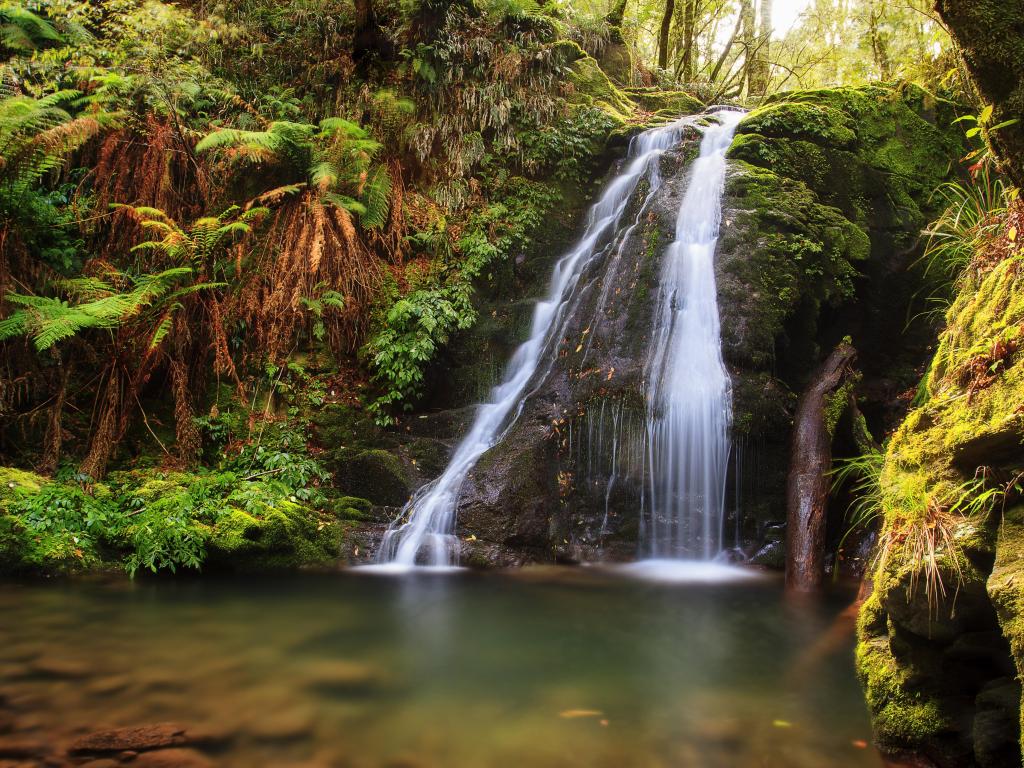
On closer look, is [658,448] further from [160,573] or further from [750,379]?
[160,573]

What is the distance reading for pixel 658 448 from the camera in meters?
6.52

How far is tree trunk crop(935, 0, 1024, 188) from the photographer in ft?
8.04

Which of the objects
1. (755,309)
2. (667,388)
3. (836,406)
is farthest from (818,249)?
(667,388)

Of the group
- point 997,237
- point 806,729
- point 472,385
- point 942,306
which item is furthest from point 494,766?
point 942,306

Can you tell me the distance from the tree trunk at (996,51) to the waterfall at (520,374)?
518 centimetres

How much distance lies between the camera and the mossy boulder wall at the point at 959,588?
2.33 meters

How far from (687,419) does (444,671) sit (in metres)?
3.72

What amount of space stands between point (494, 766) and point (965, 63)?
353 centimetres

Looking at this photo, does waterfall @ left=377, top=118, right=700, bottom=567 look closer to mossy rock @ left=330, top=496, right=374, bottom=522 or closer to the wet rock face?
the wet rock face

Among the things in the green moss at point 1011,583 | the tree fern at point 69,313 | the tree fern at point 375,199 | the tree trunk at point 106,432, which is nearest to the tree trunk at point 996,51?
the green moss at point 1011,583

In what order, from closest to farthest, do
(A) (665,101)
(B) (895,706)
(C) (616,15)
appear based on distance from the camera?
(B) (895,706) → (A) (665,101) → (C) (616,15)

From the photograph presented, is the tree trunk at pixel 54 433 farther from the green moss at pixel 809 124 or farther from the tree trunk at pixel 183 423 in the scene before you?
the green moss at pixel 809 124

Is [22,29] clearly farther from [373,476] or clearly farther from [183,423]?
[373,476]

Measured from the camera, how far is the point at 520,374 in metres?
7.92
